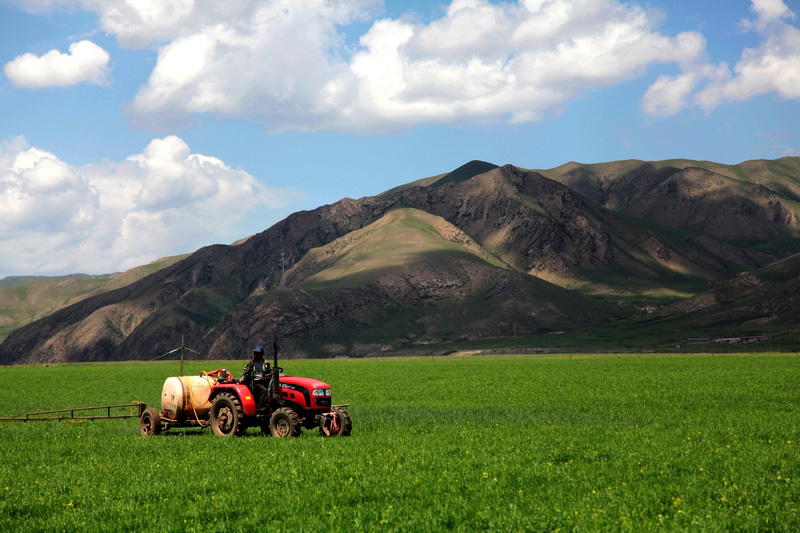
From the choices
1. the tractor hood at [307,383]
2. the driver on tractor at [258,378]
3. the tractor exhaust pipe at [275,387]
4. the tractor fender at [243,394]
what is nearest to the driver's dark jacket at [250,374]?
the driver on tractor at [258,378]

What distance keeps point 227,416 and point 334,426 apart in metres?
3.83

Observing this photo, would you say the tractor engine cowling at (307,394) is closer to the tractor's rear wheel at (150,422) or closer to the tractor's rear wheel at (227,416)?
the tractor's rear wheel at (227,416)

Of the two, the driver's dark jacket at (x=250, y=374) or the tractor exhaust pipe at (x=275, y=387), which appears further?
the driver's dark jacket at (x=250, y=374)

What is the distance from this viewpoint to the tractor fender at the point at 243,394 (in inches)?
984

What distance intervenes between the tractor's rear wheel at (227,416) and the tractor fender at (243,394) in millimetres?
238

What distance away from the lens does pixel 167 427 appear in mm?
27141

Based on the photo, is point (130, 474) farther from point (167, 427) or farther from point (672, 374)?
point (672, 374)

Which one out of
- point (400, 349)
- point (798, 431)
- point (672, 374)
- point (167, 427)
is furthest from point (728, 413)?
point (400, 349)

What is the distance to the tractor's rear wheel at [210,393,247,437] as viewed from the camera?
82.1 ft

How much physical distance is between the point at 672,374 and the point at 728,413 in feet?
103

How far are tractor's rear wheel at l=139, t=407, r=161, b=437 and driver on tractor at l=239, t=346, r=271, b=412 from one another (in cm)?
353

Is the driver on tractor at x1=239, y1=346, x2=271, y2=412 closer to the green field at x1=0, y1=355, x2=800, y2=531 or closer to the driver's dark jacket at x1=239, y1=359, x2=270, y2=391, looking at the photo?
the driver's dark jacket at x1=239, y1=359, x2=270, y2=391

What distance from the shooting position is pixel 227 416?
25609mm

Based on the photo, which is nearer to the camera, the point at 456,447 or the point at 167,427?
the point at 456,447
